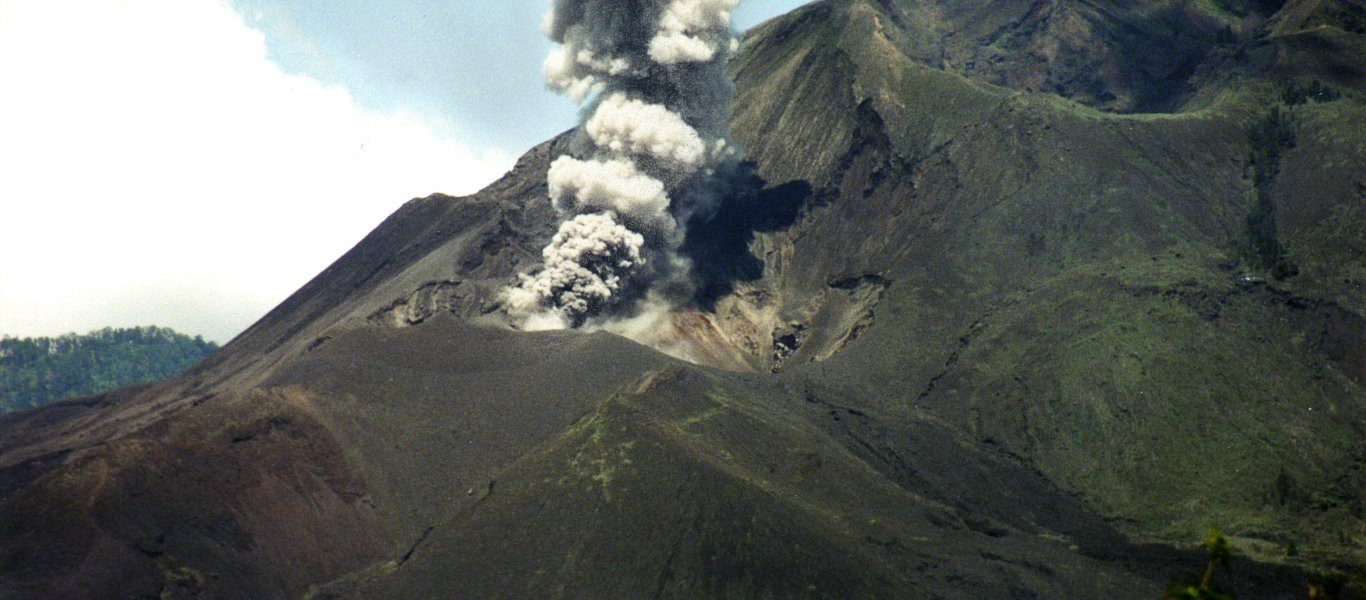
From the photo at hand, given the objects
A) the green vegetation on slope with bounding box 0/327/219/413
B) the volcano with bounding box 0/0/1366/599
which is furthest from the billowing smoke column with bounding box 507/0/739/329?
the green vegetation on slope with bounding box 0/327/219/413

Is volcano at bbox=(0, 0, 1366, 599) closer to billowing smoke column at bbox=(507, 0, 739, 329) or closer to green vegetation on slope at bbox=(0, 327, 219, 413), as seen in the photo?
billowing smoke column at bbox=(507, 0, 739, 329)

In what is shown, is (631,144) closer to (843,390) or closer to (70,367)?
(843,390)

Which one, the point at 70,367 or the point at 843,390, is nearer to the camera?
the point at 843,390

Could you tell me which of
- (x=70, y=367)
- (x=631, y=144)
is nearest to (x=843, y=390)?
(x=631, y=144)

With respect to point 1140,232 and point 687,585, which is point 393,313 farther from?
point 1140,232

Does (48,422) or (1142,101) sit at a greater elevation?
(48,422)

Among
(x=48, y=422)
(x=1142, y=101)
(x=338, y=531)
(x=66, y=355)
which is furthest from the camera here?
(x=66, y=355)

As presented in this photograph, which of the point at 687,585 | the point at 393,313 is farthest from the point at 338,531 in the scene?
the point at 393,313
